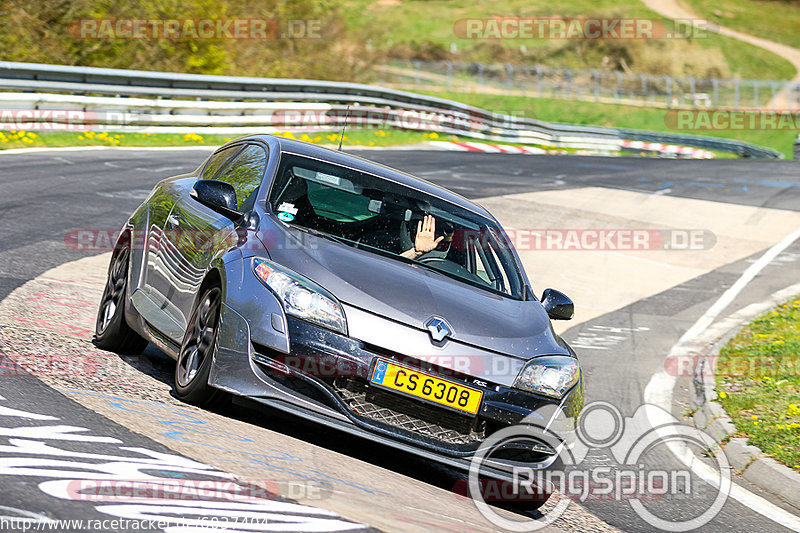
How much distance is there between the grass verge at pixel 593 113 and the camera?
48656mm

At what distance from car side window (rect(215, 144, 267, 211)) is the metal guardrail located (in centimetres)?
1250

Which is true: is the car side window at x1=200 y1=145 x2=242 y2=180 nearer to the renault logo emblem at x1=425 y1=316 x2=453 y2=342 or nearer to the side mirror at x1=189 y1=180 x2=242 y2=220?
the side mirror at x1=189 y1=180 x2=242 y2=220

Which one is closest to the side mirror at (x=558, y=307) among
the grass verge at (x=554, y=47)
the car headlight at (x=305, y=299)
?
the car headlight at (x=305, y=299)

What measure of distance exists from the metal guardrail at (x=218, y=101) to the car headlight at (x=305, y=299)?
14.3m

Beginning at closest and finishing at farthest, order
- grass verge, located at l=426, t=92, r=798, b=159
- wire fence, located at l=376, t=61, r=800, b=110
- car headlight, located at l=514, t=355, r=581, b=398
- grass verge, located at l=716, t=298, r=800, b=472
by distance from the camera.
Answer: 1. car headlight, located at l=514, t=355, r=581, b=398
2. grass verge, located at l=716, t=298, r=800, b=472
3. grass verge, located at l=426, t=92, r=798, b=159
4. wire fence, located at l=376, t=61, r=800, b=110

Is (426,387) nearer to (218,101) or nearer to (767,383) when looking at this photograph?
(767,383)

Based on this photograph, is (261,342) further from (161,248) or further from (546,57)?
(546,57)

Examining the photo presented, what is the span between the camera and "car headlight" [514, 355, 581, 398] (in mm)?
5580

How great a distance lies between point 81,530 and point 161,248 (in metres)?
3.35

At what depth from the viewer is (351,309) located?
5379 mm

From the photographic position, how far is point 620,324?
11.8 meters

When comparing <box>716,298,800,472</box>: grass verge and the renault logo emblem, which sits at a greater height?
the renault logo emblem

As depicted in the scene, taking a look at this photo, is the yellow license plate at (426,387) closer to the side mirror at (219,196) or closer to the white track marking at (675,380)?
the side mirror at (219,196)

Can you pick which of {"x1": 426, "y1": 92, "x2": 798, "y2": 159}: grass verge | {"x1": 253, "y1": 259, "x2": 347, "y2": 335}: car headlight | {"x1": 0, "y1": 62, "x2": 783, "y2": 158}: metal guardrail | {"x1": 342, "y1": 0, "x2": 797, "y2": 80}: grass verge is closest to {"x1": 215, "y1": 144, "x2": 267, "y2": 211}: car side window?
{"x1": 253, "y1": 259, "x2": 347, "y2": 335}: car headlight
